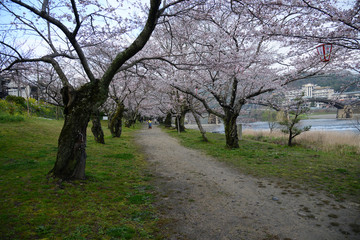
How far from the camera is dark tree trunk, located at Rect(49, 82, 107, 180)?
16.5ft

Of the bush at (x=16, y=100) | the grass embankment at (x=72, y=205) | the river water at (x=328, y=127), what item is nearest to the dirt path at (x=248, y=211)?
the grass embankment at (x=72, y=205)

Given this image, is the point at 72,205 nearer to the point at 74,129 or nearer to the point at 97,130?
the point at 74,129

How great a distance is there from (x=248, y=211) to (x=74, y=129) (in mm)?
4401

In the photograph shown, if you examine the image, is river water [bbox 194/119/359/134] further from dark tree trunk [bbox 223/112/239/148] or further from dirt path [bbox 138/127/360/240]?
dirt path [bbox 138/127/360/240]

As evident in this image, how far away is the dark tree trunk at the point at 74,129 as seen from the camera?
5043 millimetres

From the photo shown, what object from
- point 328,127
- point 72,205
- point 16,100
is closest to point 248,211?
point 72,205

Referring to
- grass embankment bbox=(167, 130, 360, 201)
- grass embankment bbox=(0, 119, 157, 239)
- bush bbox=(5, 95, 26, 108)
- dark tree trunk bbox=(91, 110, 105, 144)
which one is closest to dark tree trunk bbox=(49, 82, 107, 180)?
grass embankment bbox=(0, 119, 157, 239)

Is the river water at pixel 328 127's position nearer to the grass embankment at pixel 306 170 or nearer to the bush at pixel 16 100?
the grass embankment at pixel 306 170

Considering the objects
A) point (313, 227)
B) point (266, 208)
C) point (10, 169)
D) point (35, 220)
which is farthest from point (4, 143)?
point (313, 227)

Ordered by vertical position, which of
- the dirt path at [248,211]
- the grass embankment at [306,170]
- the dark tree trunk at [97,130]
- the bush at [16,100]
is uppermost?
the bush at [16,100]

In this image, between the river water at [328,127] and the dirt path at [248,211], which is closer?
the dirt path at [248,211]

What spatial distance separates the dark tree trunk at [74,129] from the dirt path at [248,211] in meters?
2.26

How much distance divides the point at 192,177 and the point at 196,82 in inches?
341

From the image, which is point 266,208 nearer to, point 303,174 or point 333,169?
point 303,174
